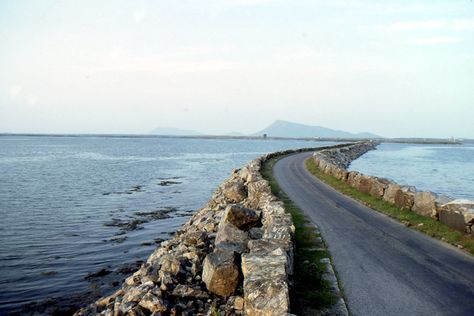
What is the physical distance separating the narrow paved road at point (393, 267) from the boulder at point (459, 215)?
1391 millimetres

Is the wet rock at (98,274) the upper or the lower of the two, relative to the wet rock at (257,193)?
lower

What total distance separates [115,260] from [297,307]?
48.5 ft

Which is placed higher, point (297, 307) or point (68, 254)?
point (297, 307)

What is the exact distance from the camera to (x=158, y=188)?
165 feet

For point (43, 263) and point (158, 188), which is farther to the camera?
point (158, 188)

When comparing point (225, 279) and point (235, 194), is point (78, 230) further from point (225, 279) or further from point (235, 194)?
point (225, 279)

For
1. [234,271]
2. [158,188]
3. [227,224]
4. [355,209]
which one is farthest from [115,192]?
[234,271]

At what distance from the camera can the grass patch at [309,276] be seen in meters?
10.5

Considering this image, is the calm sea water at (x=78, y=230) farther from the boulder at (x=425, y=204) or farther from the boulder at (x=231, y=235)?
the boulder at (x=425, y=204)

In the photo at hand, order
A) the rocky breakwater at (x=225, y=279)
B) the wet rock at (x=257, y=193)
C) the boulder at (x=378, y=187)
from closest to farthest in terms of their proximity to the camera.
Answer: the rocky breakwater at (x=225, y=279), the wet rock at (x=257, y=193), the boulder at (x=378, y=187)

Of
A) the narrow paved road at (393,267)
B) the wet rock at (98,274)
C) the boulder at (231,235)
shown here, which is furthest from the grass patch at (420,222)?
the wet rock at (98,274)

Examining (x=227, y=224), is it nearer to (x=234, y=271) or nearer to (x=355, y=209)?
(x=234, y=271)

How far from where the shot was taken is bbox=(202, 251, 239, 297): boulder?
11.3m

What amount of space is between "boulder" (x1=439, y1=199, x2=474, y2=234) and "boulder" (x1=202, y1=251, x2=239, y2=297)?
1047 cm
